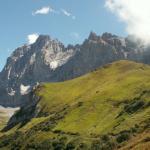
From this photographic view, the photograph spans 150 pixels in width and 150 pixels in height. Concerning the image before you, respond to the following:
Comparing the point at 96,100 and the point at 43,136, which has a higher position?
the point at 96,100

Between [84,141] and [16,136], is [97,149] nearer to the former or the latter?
[84,141]

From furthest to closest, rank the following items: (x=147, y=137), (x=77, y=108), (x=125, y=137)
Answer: (x=77, y=108)
(x=125, y=137)
(x=147, y=137)

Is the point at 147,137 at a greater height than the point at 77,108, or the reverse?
the point at 77,108

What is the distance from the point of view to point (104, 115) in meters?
166

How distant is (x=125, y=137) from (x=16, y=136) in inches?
3387

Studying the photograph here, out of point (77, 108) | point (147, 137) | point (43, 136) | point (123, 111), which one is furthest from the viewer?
point (77, 108)

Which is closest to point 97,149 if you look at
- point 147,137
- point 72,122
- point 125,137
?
point 125,137

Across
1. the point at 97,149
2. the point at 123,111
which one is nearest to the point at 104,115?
the point at 123,111

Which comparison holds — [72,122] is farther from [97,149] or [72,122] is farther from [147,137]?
[147,137]

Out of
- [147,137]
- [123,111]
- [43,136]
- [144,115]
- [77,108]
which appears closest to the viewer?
[147,137]

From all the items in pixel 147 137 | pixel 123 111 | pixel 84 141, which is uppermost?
pixel 123 111

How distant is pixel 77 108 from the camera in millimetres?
188125

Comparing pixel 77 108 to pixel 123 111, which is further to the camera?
pixel 77 108

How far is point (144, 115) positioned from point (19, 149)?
56.7m
